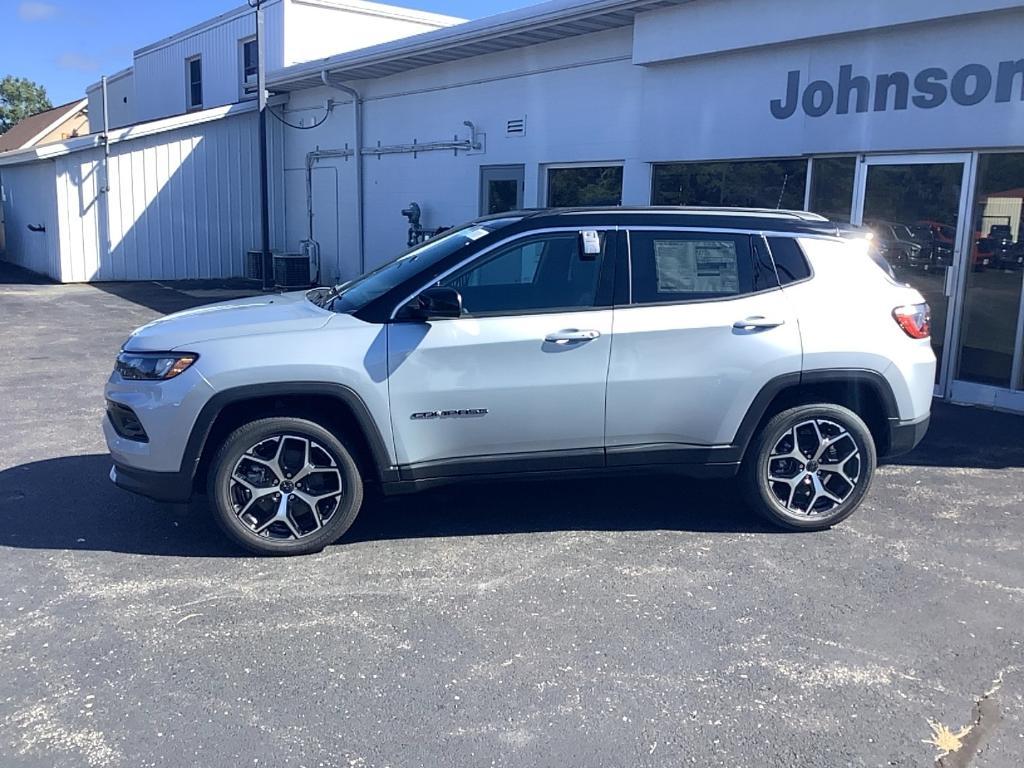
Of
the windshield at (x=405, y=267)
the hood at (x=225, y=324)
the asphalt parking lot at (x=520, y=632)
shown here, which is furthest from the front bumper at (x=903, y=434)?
the hood at (x=225, y=324)

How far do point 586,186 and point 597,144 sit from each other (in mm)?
611

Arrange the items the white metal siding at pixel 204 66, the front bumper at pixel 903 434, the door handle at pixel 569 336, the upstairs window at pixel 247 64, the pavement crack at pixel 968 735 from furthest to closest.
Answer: the upstairs window at pixel 247 64, the white metal siding at pixel 204 66, the front bumper at pixel 903 434, the door handle at pixel 569 336, the pavement crack at pixel 968 735

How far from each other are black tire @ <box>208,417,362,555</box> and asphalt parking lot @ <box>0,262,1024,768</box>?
5.2 inches

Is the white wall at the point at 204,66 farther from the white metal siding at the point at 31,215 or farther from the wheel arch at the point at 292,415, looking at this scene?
the wheel arch at the point at 292,415

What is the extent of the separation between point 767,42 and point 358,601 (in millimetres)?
7615

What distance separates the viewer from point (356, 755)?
3.19m

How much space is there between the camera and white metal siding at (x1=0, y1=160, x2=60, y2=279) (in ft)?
63.4

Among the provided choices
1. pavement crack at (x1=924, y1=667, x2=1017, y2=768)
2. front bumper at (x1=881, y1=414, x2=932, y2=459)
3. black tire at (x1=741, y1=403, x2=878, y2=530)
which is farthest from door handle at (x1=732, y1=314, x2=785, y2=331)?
pavement crack at (x1=924, y1=667, x2=1017, y2=768)

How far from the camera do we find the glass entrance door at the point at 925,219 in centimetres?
855

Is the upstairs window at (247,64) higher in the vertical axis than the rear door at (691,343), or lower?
higher

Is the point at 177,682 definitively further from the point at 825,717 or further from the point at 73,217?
the point at 73,217

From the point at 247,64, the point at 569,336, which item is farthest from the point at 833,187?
the point at 247,64

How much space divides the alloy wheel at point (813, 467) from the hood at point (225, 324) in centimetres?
273

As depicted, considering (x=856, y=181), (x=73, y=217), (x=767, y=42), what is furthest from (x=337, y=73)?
(x=856, y=181)
